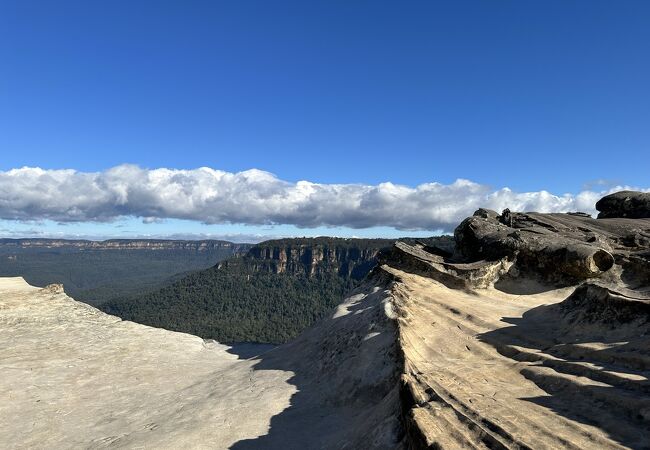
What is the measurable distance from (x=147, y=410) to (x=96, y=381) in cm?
502

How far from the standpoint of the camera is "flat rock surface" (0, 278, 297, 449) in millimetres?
13992

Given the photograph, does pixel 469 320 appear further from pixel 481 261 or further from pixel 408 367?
Answer: pixel 481 261

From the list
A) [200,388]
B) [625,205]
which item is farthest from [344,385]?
[625,205]

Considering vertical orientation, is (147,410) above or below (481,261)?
below

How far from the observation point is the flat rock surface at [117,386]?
14.0 metres

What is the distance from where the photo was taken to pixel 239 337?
146 meters

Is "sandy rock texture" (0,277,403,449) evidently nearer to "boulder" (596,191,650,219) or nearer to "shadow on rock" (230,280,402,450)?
"shadow on rock" (230,280,402,450)

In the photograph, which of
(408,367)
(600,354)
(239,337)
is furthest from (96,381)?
(239,337)

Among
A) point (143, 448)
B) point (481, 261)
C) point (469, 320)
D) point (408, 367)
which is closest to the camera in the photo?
point (408, 367)

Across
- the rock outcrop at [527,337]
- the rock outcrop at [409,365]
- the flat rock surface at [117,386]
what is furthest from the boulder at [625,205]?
the flat rock surface at [117,386]

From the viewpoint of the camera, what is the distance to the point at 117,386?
19.3 m

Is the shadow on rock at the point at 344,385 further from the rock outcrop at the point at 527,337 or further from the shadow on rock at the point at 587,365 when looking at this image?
the shadow on rock at the point at 587,365

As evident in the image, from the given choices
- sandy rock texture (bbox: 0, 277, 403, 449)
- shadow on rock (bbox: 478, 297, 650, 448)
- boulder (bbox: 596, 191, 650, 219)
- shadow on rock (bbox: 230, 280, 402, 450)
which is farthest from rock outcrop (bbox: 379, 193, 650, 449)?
boulder (bbox: 596, 191, 650, 219)

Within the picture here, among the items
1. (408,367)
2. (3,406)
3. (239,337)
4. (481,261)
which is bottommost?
(239,337)
